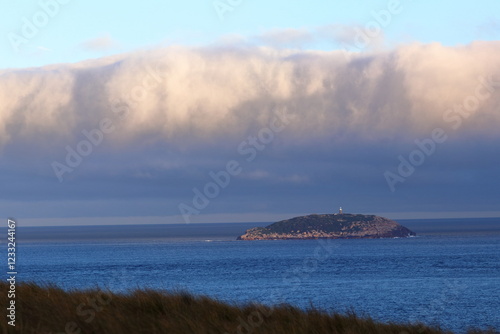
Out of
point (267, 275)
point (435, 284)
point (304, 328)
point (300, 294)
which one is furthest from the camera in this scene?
point (267, 275)

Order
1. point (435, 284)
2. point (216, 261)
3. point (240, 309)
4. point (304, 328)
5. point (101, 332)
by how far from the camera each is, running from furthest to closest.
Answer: point (216, 261) → point (435, 284) → point (240, 309) → point (304, 328) → point (101, 332)

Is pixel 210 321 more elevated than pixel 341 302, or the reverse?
pixel 210 321

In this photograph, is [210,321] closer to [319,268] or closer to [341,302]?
[341,302]

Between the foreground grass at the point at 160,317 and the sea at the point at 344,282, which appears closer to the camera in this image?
the foreground grass at the point at 160,317

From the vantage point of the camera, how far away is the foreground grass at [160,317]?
13383mm

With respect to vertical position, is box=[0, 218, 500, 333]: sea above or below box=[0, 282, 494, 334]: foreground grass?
below

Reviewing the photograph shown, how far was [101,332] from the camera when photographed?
1305 centimetres

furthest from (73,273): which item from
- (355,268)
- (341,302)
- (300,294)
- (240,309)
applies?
(240,309)

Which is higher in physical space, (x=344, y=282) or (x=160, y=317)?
(x=160, y=317)

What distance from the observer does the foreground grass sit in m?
13.4

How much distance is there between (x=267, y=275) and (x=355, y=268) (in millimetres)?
18298

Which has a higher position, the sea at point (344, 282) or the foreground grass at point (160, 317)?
the foreground grass at point (160, 317)

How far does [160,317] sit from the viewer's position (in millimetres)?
14922

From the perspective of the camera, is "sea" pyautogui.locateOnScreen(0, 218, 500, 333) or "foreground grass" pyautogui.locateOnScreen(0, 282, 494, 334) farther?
"sea" pyautogui.locateOnScreen(0, 218, 500, 333)
